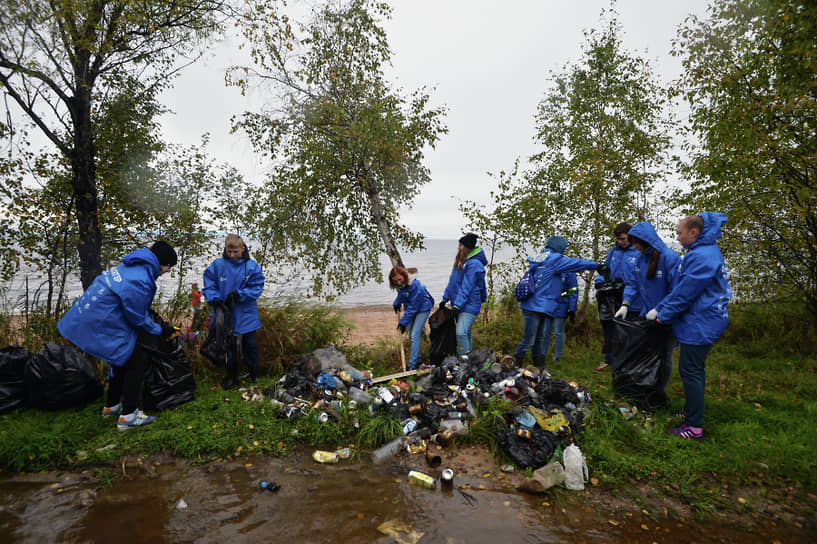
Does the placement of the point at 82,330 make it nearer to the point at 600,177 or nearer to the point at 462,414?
the point at 462,414

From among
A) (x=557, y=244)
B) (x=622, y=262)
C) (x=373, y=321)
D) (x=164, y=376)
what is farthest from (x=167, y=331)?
(x=373, y=321)

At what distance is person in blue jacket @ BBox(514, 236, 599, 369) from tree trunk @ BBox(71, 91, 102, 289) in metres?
6.51

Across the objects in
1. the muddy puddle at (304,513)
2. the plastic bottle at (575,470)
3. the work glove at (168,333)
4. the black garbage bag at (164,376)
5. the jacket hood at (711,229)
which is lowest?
the muddy puddle at (304,513)

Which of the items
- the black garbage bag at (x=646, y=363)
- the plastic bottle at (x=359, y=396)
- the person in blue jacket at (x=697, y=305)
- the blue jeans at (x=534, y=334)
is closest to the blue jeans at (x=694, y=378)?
the person in blue jacket at (x=697, y=305)

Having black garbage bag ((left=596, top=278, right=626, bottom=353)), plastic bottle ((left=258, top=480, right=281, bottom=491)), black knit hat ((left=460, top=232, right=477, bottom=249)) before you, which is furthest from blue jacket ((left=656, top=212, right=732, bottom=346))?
plastic bottle ((left=258, top=480, right=281, bottom=491))

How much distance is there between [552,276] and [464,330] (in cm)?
139

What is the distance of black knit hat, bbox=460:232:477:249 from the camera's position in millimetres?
5086

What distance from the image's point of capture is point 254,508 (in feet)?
8.37

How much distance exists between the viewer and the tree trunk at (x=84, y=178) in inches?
217

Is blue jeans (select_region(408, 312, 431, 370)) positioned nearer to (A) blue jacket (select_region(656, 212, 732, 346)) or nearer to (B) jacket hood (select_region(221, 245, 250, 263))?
(B) jacket hood (select_region(221, 245, 250, 263))

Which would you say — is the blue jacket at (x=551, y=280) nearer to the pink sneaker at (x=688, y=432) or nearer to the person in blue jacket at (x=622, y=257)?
the person in blue jacket at (x=622, y=257)

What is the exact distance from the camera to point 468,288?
502cm

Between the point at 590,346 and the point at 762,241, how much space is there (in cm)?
304

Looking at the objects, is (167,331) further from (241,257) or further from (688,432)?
(688,432)
